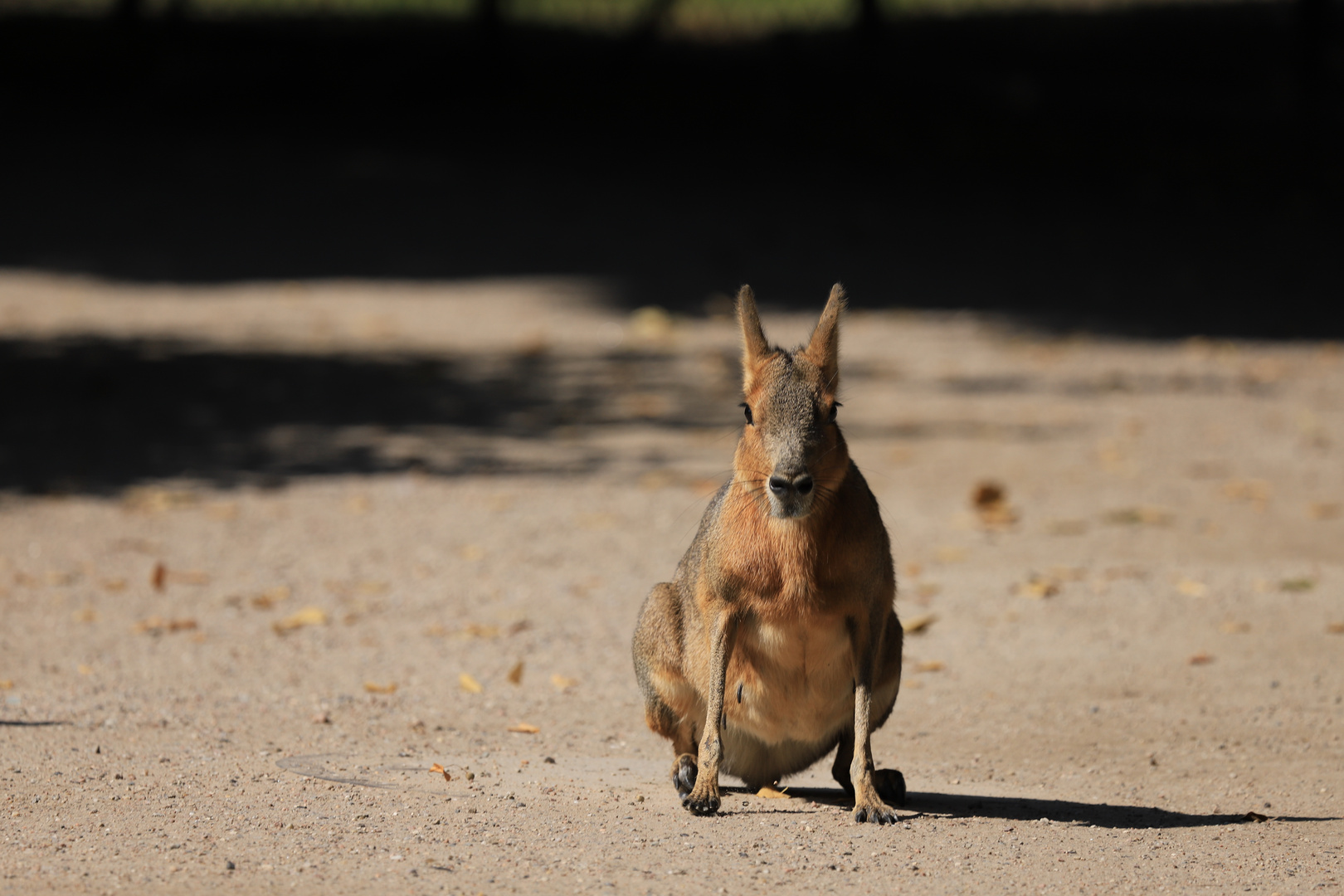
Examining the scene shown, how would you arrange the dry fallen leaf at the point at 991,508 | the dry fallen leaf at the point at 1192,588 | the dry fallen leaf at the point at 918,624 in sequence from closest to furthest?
the dry fallen leaf at the point at 918,624, the dry fallen leaf at the point at 1192,588, the dry fallen leaf at the point at 991,508

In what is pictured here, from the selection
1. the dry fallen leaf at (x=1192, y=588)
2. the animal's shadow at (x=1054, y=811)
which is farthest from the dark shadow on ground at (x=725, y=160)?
the animal's shadow at (x=1054, y=811)

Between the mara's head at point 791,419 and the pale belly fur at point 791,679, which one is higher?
the mara's head at point 791,419

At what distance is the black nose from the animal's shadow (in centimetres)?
111

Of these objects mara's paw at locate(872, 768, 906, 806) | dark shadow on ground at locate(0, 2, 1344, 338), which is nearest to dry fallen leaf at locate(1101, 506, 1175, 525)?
mara's paw at locate(872, 768, 906, 806)

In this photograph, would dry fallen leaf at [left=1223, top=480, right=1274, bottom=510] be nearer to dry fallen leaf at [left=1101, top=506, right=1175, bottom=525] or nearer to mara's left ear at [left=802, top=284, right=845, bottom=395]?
dry fallen leaf at [left=1101, top=506, right=1175, bottom=525]

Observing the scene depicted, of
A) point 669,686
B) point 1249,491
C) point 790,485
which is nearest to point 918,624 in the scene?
point 669,686

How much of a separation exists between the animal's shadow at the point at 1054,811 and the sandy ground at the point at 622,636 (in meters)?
0.02

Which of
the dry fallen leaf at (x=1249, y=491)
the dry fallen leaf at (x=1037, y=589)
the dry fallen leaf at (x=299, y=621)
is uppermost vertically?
the dry fallen leaf at (x=1249, y=491)

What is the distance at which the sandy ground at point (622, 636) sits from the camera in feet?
14.0

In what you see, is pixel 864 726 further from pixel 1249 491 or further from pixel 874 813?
pixel 1249 491

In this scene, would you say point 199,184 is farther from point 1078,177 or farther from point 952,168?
point 1078,177

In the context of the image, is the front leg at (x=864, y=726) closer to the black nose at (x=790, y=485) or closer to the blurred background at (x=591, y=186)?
the black nose at (x=790, y=485)

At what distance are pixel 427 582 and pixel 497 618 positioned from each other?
2.19ft

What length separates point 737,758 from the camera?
4.83 metres
